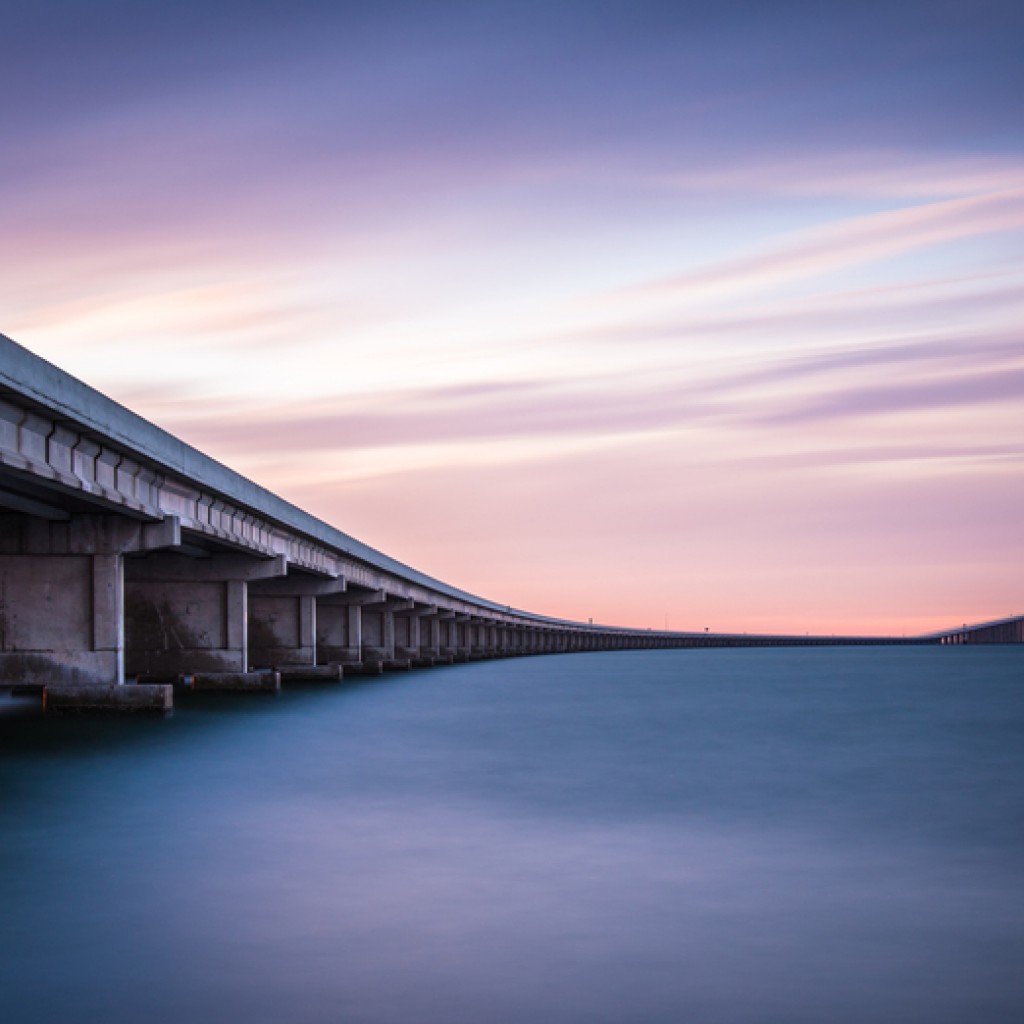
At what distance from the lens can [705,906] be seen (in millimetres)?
10781

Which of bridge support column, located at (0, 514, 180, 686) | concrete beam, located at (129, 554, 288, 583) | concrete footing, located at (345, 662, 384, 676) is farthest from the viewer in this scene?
concrete footing, located at (345, 662, 384, 676)

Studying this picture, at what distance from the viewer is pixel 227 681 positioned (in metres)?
40.9

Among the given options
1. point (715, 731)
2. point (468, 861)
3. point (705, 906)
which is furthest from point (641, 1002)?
point (715, 731)

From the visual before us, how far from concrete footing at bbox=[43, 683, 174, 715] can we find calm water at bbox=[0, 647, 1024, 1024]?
1498 millimetres

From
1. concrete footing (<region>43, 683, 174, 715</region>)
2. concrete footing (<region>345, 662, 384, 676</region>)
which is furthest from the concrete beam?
concrete footing (<region>345, 662, 384, 676</region>)

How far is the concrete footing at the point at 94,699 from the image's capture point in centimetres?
2894

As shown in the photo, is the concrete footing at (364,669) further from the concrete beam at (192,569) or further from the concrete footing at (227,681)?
the concrete beam at (192,569)

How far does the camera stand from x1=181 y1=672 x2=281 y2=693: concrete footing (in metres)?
40.8

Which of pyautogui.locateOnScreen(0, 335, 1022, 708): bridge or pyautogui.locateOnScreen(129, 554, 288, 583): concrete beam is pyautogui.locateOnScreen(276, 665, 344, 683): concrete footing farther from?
pyautogui.locateOnScreen(129, 554, 288, 583): concrete beam

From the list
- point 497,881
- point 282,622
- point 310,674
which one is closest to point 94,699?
point 497,881

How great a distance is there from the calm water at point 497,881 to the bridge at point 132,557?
2564 mm

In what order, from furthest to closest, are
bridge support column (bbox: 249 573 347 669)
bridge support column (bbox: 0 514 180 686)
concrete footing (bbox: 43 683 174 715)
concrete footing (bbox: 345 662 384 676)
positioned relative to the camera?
concrete footing (bbox: 345 662 384 676)
bridge support column (bbox: 249 573 347 669)
bridge support column (bbox: 0 514 180 686)
concrete footing (bbox: 43 683 174 715)

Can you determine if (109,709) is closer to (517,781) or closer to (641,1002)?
(517,781)

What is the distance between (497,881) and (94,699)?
19247mm
